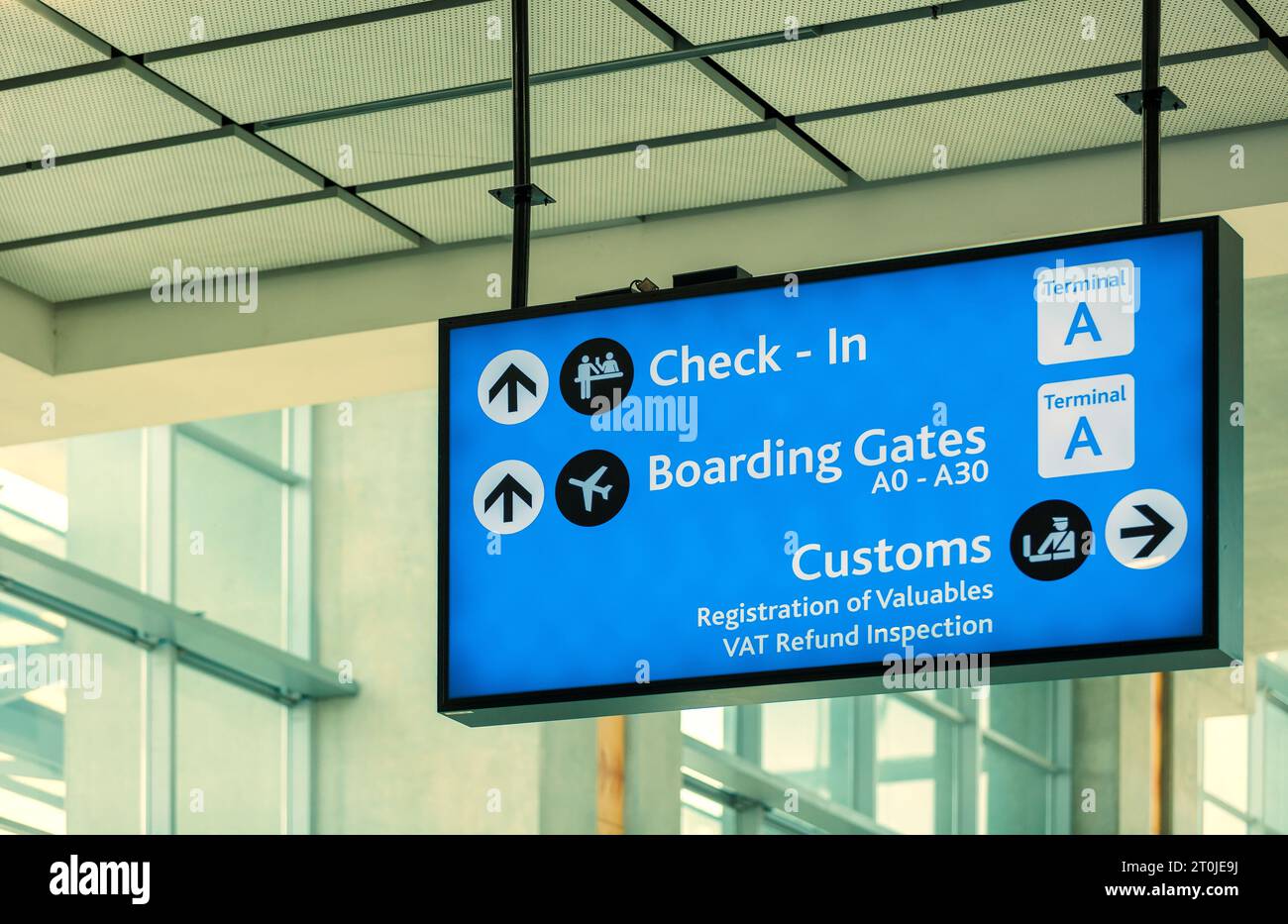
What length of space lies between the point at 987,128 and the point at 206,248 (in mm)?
3363

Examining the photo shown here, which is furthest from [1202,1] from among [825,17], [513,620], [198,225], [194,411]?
[194,411]

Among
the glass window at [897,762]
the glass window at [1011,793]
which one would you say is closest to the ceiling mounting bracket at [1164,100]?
the glass window at [897,762]

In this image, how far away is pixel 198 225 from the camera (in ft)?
30.7

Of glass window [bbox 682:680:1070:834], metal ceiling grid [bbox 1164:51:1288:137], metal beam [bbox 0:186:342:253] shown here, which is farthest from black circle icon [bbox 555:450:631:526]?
glass window [bbox 682:680:1070:834]

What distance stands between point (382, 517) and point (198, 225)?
9003mm

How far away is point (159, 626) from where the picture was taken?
55.9 ft

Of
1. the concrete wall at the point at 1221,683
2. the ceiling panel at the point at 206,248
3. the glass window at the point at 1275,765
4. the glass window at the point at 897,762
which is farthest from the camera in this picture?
the glass window at the point at 1275,765

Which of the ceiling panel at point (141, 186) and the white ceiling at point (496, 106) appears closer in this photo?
the white ceiling at point (496, 106)

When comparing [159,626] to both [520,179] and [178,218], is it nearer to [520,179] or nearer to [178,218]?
[178,218]

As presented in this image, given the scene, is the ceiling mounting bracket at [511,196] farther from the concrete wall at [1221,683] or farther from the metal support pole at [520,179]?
the concrete wall at [1221,683]

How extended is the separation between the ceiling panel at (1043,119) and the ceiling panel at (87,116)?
2457 mm

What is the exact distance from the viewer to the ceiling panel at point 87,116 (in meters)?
8.25

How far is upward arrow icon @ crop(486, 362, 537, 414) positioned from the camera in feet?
18.8
